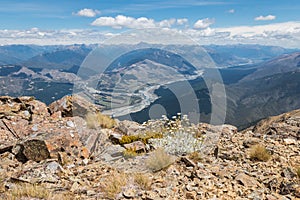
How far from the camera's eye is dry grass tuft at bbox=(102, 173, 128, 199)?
7.62 m

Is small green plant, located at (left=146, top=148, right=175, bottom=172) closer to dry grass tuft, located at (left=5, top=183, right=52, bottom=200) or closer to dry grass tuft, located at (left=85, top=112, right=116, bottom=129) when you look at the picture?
dry grass tuft, located at (left=5, top=183, right=52, bottom=200)

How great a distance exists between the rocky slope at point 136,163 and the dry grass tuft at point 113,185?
1.1 inches

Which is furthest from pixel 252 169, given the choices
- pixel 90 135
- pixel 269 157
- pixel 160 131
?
pixel 90 135

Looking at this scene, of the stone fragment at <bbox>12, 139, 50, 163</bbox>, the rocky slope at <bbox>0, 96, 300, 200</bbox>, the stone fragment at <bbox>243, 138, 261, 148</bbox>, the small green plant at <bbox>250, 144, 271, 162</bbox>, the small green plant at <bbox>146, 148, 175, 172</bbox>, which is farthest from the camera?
the stone fragment at <bbox>243, 138, 261, 148</bbox>

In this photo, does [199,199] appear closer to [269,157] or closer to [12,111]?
[269,157]

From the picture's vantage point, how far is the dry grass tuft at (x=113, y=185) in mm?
7625

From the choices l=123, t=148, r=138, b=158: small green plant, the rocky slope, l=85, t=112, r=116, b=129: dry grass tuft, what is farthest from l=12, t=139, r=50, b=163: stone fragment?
l=85, t=112, r=116, b=129: dry grass tuft

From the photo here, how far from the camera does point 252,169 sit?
973 centimetres

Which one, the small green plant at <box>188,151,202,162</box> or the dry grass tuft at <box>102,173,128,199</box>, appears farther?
the small green plant at <box>188,151,202,162</box>

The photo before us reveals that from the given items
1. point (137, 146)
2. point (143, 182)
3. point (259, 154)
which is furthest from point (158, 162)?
point (259, 154)

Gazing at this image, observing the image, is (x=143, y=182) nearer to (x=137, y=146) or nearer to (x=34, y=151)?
(x=137, y=146)

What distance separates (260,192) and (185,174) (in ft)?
7.37

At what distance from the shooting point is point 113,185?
313 inches

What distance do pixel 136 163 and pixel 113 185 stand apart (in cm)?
257
